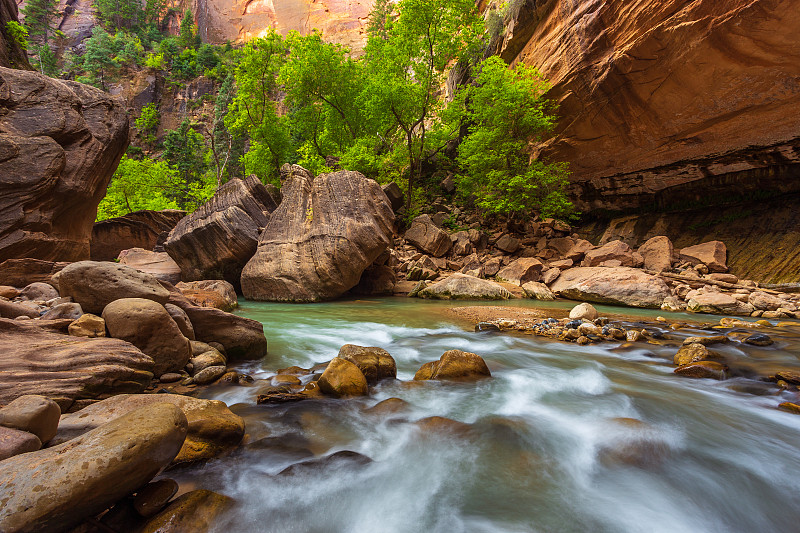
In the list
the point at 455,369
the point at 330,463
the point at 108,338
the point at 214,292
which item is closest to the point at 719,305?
the point at 455,369

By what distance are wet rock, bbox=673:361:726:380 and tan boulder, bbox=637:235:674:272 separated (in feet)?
28.8

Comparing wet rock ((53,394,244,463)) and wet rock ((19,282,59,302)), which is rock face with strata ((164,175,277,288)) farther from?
wet rock ((53,394,244,463))

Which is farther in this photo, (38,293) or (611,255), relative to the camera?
(611,255)

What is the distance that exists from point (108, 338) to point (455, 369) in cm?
342

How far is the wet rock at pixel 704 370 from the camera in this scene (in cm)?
393

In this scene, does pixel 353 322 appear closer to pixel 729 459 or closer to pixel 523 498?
pixel 523 498

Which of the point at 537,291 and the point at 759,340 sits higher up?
the point at 537,291

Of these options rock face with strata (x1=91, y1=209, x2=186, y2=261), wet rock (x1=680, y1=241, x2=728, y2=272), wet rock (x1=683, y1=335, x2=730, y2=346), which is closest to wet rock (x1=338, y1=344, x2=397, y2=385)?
wet rock (x1=683, y1=335, x2=730, y2=346)

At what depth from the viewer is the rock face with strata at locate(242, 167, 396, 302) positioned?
31.9 ft

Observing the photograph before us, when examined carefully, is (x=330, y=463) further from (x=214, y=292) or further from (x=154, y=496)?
(x=214, y=292)

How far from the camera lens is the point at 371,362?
375 cm

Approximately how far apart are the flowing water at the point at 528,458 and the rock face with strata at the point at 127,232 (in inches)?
600

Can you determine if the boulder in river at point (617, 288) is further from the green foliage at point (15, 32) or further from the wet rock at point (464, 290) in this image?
the green foliage at point (15, 32)

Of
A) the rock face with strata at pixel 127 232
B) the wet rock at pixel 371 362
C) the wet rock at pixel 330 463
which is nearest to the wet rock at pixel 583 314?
the wet rock at pixel 371 362
